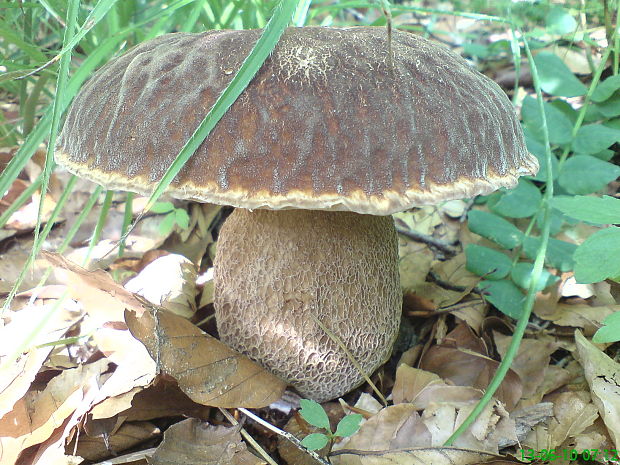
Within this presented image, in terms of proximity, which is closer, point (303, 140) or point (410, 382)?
point (303, 140)

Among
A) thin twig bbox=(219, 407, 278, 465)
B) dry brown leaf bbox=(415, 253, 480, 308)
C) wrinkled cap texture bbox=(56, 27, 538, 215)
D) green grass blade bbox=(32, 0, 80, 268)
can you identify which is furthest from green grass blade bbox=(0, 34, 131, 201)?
dry brown leaf bbox=(415, 253, 480, 308)

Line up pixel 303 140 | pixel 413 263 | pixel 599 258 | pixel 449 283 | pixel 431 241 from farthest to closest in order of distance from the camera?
pixel 431 241 < pixel 413 263 < pixel 449 283 < pixel 599 258 < pixel 303 140

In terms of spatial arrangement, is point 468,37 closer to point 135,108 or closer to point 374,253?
point 374,253

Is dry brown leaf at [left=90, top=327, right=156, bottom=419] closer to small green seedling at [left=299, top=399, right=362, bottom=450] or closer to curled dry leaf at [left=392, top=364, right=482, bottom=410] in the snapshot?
small green seedling at [left=299, top=399, right=362, bottom=450]

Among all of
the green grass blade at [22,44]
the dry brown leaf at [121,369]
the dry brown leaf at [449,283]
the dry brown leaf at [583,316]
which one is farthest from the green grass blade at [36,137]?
the dry brown leaf at [583,316]

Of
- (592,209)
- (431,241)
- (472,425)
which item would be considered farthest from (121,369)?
(431,241)
